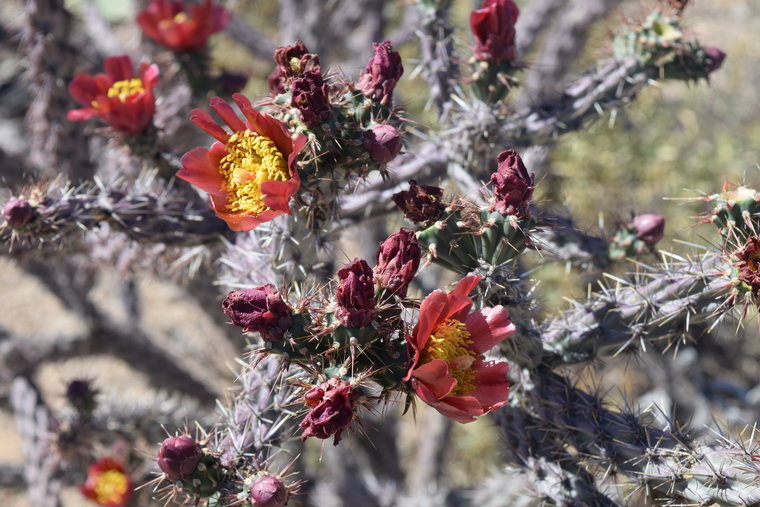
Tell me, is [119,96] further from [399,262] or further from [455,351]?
[455,351]

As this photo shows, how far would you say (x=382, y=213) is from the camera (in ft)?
8.32

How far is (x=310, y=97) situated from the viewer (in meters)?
1.69

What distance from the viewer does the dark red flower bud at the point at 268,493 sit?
162 centimetres

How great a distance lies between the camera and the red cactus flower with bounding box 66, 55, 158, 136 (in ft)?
7.86

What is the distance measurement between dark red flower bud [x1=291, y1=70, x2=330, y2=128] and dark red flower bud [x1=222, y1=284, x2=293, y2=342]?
418mm

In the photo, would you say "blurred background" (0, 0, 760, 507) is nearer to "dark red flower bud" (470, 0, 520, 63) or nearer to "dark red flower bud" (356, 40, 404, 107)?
"dark red flower bud" (470, 0, 520, 63)

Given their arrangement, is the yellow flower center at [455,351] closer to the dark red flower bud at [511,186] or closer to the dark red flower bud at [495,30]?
the dark red flower bud at [511,186]

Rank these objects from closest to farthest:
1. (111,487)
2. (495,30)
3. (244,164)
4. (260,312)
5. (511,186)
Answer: (260,312), (511,186), (244,164), (495,30), (111,487)

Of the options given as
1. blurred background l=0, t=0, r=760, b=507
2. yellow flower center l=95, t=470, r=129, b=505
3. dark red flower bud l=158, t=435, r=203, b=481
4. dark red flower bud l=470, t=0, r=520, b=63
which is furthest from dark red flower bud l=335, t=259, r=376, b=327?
blurred background l=0, t=0, r=760, b=507

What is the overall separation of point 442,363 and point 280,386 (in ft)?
1.95

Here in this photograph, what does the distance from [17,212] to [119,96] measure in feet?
1.78

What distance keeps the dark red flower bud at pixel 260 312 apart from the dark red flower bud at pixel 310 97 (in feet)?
1.37

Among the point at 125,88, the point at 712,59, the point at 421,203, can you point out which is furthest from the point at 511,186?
the point at 125,88

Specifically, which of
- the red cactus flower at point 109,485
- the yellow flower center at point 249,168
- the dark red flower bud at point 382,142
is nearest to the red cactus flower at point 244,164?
the yellow flower center at point 249,168
